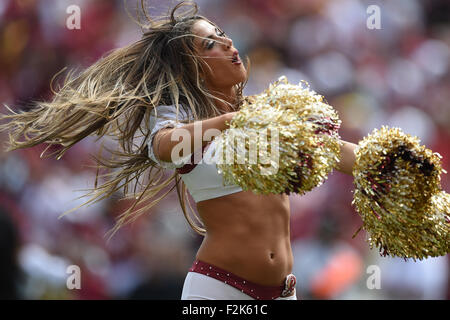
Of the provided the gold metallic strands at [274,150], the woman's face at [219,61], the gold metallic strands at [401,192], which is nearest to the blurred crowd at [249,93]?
the woman's face at [219,61]

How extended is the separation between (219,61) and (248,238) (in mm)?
604

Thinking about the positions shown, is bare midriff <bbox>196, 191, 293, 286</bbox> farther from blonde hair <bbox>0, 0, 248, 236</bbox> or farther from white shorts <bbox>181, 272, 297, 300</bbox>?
blonde hair <bbox>0, 0, 248, 236</bbox>

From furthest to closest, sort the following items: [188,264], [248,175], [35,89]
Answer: [35,89], [188,264], [248,175]

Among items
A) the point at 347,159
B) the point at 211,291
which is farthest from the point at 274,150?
the point at 211,291

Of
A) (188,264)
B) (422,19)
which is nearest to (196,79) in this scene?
(188,264)

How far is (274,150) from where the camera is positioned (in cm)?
144

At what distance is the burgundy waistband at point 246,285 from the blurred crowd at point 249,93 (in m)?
1.71

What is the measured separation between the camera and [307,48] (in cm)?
416

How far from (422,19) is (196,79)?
107 inches

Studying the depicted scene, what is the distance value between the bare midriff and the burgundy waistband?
0.01 metres

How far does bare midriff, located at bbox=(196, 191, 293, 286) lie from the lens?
6.36 ft

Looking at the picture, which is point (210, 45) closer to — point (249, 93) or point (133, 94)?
point (133, 94)

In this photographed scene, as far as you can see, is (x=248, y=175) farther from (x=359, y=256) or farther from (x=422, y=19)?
(x=422, y=19)

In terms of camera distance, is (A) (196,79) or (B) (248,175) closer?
(B) (248,175)
